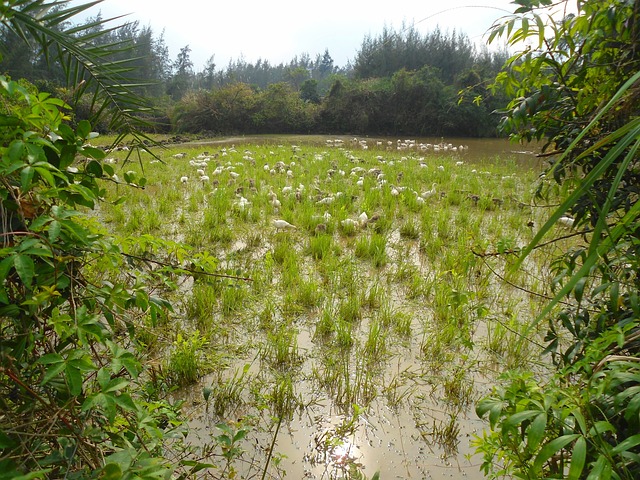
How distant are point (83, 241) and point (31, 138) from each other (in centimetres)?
22

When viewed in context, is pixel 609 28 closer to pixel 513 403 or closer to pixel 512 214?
pixel 513 403

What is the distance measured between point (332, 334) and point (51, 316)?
1712mm

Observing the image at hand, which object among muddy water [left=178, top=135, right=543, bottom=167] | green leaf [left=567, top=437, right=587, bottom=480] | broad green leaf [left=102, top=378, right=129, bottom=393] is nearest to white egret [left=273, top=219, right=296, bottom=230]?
broad green leaf [left=102, top=378, right=129, bottom=393]

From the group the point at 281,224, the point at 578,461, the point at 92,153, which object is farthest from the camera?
the point at 281,224

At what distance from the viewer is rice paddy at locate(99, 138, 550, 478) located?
1541mm

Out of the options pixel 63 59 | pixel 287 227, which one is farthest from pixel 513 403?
pixel 287 227

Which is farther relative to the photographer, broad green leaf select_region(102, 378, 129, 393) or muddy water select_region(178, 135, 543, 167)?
muddy water select_region(178, 135, 543, 167)

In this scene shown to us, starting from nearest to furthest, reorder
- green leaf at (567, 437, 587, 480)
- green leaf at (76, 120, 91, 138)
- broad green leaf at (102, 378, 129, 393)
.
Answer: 1. green leaf at (567, 437, 587, 480)
2. broad green leaf at (102, 378, 129, 393)
3. green leaf at (76, 120, 91, 138)

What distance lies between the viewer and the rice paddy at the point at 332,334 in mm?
1541

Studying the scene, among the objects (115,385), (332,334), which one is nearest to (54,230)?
(115,385)

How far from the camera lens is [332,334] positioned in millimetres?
2344

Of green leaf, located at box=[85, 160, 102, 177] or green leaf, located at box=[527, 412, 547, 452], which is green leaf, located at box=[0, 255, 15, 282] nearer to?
green leaf, located at box=[85, 160, 102, 177]

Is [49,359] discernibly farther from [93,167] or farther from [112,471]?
[93,167]

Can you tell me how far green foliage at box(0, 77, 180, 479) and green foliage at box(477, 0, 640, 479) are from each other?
0.77 metres
